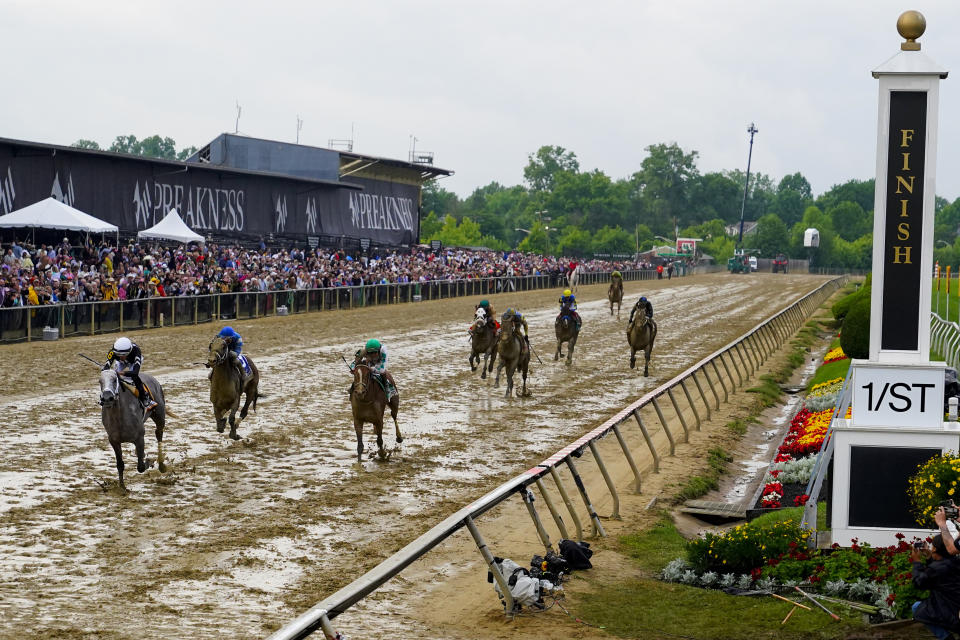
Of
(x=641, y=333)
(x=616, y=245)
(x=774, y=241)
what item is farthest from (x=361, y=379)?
(x=774, y=241)

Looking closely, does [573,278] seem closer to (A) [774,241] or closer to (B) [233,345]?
(B) [233,345]

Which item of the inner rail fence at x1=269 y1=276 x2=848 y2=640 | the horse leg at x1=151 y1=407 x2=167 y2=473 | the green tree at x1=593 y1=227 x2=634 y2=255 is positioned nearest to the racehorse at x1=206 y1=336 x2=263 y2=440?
the horse leg at x1=151 y1=407 x2=167 y2=473

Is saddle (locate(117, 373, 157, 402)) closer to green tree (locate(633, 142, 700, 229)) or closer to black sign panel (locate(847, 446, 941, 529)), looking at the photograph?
black sign panel (locate(847, 446, 941, 529))

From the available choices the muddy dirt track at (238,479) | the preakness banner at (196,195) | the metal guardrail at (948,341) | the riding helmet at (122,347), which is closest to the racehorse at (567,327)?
the muddy dirt track at (238,479)

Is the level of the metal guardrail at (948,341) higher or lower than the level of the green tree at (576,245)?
lower

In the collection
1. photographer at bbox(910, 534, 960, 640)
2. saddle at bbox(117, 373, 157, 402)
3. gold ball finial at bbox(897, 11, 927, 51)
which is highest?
gold ball finial at bbox(897, 11, 927, 51)

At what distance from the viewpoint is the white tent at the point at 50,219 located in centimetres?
2638

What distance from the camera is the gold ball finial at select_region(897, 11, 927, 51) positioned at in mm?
8148

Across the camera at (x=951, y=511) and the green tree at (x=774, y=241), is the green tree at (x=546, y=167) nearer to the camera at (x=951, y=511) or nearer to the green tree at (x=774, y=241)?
the green tree at (x=774, y=241)

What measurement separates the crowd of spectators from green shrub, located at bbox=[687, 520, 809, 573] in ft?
58.6

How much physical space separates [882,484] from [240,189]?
122ft

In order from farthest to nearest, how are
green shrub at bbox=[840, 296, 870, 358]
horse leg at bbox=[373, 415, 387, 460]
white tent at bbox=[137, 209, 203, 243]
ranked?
white tent at bbox=[137, 209, 203, 243]
green shrub at bbox=[840, 296, 870, 358]
horse leg at bbox=[373, 415, 387, 460]

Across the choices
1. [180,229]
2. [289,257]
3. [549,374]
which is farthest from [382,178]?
[549,374]

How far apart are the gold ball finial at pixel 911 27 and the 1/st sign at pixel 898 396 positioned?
91.1 inches
